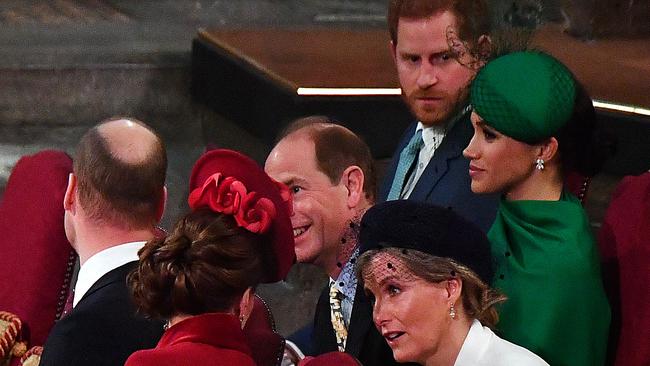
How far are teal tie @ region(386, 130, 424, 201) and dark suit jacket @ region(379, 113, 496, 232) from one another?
0.47 feet

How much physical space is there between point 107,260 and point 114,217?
0.09 m

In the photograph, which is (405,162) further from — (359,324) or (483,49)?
(359,324)

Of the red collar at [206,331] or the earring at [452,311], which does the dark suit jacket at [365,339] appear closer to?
the earring at [452,311]

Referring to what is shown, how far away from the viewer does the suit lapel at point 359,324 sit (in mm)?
2555

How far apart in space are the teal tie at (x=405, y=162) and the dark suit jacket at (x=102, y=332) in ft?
2.38

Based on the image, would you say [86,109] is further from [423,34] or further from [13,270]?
[423,34]

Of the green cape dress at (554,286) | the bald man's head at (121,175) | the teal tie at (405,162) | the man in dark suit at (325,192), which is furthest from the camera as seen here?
the teal tie at (405,162)

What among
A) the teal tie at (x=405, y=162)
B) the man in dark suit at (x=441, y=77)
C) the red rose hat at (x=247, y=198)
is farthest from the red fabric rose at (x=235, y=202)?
the teal tie at (x=405, y=162)

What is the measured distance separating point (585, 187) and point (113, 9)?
15.0 feet

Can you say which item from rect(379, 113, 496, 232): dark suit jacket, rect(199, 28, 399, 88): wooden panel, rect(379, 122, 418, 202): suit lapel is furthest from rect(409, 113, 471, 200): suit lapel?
rect(199, 28, 399, 88): wooden panel

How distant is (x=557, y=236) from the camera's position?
8.11 ft

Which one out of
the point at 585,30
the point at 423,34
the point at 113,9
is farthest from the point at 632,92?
the point at 113,9

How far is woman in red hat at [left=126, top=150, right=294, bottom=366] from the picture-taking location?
2.24 m

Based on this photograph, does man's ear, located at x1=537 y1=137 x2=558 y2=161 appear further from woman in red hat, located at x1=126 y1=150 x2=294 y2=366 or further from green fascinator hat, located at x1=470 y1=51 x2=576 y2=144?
woman in red hat, located at x1=126 y1=150 x2=294 y2=366
